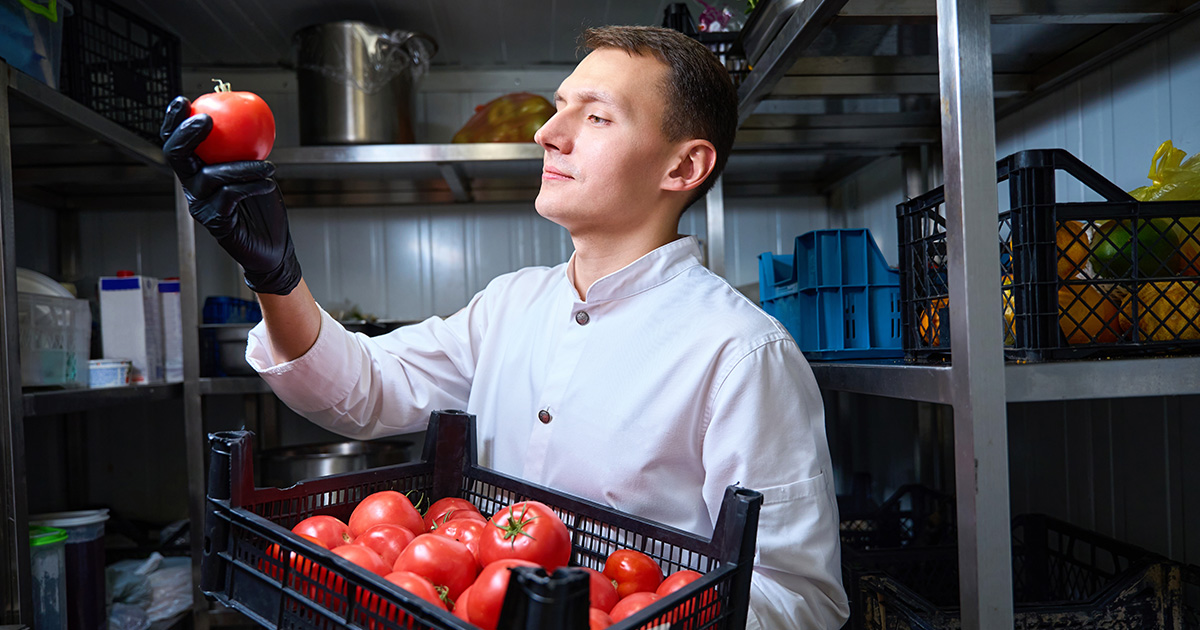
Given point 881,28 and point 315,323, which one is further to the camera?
point 881,28

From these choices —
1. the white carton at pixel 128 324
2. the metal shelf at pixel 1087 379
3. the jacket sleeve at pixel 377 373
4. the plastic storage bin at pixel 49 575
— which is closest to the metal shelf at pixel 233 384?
the white carton at pixel 128 324

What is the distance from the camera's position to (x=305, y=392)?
1151 millimetres

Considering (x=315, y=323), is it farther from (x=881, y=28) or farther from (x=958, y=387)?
(x=881, y=28)

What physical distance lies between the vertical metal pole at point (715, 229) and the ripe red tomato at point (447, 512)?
129 cm

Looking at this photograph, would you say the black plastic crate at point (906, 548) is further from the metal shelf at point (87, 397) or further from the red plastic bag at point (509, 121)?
the metal shelf at point (87, 397)

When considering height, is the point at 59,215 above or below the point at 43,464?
above

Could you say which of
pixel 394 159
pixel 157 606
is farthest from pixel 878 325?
pixel 157 606

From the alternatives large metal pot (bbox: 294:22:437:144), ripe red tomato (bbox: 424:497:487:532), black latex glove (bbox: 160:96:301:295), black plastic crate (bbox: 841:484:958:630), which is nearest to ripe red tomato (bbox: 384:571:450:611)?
ripe red tomato (bbox: 424:497:487:532)

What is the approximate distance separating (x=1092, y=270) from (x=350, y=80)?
1.77 metres

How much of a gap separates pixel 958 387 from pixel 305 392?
885 mm

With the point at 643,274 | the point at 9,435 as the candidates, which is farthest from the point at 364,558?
the point at 9,435

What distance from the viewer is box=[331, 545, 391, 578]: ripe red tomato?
66 cm

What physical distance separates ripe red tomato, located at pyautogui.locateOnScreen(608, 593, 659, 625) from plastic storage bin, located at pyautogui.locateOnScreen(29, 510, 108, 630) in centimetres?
153

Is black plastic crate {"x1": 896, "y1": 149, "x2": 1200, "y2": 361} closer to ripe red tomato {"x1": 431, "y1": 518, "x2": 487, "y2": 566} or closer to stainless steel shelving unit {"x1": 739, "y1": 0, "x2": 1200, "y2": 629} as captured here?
stainless steel shelving unit {"x1": 739, "y1": 0, "x2": 1200, "y2": 629}
